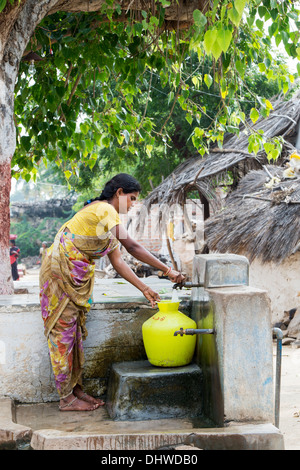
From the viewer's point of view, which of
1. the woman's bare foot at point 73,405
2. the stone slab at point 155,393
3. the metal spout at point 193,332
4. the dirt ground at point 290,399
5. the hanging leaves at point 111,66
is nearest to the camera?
the metal spout at point 193,332

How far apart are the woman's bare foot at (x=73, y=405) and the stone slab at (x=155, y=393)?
132 mm

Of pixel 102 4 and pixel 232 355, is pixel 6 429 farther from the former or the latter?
pixel 102 4

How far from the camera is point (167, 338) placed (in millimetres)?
3096

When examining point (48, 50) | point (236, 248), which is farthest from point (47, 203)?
point (48, 50)

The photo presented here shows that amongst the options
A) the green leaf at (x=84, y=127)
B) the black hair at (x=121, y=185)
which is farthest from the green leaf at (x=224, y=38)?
the green leaf at (x=84, y=127)

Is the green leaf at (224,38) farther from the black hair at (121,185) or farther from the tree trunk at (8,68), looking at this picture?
the tree trunk at (8,68)

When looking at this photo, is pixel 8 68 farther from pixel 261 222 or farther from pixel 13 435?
pixel 261 222

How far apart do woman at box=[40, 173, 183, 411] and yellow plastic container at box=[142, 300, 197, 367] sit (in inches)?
4.9

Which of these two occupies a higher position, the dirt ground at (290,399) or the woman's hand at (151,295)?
the woman's hand at (151,295)

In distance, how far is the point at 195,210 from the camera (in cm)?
1265

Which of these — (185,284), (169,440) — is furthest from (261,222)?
(169,440)

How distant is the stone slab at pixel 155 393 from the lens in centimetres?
304

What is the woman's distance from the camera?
309 centimetres

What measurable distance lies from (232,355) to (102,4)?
8.83 ft
